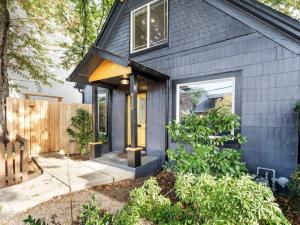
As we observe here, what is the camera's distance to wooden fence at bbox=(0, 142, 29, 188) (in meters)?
4.25

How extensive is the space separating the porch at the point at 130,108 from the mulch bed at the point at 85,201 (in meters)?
0.99

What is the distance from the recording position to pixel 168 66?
6.24 m

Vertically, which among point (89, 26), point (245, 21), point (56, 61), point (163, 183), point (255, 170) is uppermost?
point (89, 26)

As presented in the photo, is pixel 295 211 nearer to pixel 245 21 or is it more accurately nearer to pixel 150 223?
pixel 150 223

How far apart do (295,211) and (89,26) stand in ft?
41.1

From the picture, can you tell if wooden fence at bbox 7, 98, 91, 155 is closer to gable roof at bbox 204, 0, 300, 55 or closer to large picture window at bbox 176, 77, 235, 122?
large picture window at bbox 176, 77, 235, 122

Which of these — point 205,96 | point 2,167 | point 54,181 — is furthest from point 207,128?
point 2,167

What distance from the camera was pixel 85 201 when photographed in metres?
3.67

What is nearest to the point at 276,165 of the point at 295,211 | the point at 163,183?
the point at 295,211

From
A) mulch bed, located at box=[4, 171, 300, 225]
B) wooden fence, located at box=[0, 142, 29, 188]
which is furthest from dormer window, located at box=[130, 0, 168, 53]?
wooden fence, located at box=[0, 142, 29, 188]

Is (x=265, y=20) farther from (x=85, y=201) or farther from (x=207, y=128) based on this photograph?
(x=85, y=201)

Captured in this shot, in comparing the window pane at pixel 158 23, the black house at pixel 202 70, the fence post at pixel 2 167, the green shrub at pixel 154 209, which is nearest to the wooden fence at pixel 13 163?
the fence post at pixel 2 167

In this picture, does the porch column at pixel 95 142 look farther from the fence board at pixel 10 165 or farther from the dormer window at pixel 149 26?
the fence board at pixel 10 165

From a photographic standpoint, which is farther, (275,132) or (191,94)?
(191,94)
